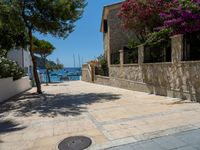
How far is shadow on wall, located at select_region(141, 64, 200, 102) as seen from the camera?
26.7 ft

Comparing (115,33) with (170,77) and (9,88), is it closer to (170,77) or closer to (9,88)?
(9,88)

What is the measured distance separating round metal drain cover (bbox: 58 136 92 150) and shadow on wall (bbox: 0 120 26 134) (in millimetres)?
2040

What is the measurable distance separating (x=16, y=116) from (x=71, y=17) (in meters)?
7.23

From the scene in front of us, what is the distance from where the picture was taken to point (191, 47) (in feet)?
28.9

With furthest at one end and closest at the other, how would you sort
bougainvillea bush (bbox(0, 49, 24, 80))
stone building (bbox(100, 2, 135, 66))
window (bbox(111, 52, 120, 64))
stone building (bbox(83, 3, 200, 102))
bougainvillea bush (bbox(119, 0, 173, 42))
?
1. stone building (bbox(100, 2, 135, 66))
2. window (bbox(111, 52, 120, 64))
3. bougainvillea bush (bbox(0, 49, 24, 80))
4. bougainvillea bush (bbox(119, 0, 173, 42))
5. stone building (bbox(83, 3, 200, 102))

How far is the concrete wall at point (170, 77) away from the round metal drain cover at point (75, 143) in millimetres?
5063

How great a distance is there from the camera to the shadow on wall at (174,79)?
8.14 meters

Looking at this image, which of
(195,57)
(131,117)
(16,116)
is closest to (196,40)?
(195,57)

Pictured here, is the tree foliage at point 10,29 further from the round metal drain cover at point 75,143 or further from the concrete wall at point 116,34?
the round metal drain cover at point 75,143

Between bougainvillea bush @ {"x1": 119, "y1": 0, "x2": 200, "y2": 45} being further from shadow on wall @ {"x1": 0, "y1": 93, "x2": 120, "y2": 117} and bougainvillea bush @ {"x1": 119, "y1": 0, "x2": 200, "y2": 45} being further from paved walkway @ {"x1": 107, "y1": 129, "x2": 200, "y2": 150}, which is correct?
paved walkway @ {"x1": 107, "y1": 129, "x2": 200, "y2": 150}

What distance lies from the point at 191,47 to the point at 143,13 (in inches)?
193

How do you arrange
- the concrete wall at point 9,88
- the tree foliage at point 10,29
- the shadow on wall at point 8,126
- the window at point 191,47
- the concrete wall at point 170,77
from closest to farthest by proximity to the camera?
the shadow on wall at point 8,126
the concrete wall at point 170,77
the window at point 191,47
the tree foliage at point 10,29
the concrete wall at point 9,88

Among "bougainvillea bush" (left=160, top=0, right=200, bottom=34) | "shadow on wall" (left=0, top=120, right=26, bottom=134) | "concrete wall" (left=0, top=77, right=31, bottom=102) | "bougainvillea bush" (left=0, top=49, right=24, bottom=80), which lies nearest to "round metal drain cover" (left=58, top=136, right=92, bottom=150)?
"shadow on wall" (left=0, top=120, right=26, bottom=134)

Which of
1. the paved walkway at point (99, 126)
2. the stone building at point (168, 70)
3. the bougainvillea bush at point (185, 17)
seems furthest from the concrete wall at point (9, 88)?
the bougainvillea bush at point (185, 17)
